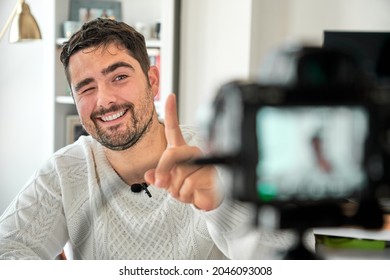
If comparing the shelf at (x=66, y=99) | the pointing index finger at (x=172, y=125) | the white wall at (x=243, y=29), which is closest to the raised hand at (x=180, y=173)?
the pointing index finger at (x=172, y=125)

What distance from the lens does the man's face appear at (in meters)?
0.76

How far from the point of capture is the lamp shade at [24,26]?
2.85 ft

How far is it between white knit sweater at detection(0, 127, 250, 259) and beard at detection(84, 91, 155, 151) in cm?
3

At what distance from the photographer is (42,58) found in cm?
91

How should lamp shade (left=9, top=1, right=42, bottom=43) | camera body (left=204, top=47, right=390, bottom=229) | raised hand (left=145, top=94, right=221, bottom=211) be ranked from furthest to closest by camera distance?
1. lamp shade (left=9, top=1, right=42, bottom=43)
2. raised hand (left=145, top=94, right=221, bottom=211)
3. camera body (left=204, top=47, right=390, bottom=229)

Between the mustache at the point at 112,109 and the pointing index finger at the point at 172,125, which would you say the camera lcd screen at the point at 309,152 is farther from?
the mustache at the point at 112,109

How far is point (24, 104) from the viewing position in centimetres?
→ 95

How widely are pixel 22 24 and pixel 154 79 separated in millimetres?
235

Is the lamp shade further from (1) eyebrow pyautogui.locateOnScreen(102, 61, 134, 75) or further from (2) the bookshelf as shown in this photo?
Result: (1) eyebrow pyautogui.locateOnScreen(102, 61, 134, 75)

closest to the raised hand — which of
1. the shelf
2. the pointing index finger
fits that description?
the pointing index finger

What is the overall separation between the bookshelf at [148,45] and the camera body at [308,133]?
0.45 m
